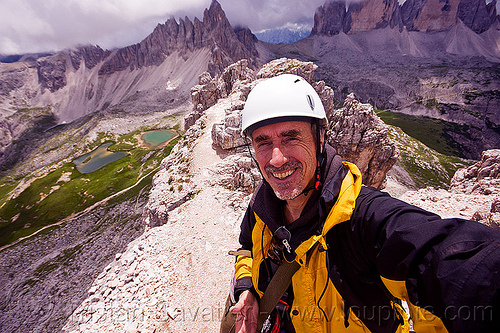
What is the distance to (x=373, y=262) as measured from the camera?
3.10 m

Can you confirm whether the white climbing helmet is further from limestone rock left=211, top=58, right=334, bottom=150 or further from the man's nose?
limestone rock left=211, top=58, right=334, bottom=150

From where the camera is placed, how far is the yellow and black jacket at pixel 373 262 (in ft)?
6.11

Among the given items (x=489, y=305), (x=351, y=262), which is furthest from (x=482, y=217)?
(x=489, y=305)

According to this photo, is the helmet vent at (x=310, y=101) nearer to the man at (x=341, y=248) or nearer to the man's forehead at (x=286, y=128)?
the man at (x=341, y=248)

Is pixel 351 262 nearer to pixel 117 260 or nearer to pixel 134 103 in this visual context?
pixel 117 260

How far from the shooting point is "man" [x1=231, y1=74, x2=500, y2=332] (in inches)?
77.3

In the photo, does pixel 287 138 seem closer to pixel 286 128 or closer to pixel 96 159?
pixel 286 128

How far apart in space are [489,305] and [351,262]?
159 cm

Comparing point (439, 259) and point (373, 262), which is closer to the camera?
point (439, 259)

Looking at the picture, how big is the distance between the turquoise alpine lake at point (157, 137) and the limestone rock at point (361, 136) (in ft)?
379

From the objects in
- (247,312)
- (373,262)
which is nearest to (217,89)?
(247,312)

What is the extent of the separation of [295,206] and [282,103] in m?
2.15

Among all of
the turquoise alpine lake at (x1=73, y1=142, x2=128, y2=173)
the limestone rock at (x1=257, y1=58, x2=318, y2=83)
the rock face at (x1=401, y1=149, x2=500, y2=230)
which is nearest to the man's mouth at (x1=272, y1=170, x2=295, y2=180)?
the rock face at (x1=401, y1=149, x2=500, y2=230)

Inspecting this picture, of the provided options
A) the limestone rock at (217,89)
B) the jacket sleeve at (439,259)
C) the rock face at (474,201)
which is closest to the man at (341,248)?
the jacket sleeve at (439,259)
